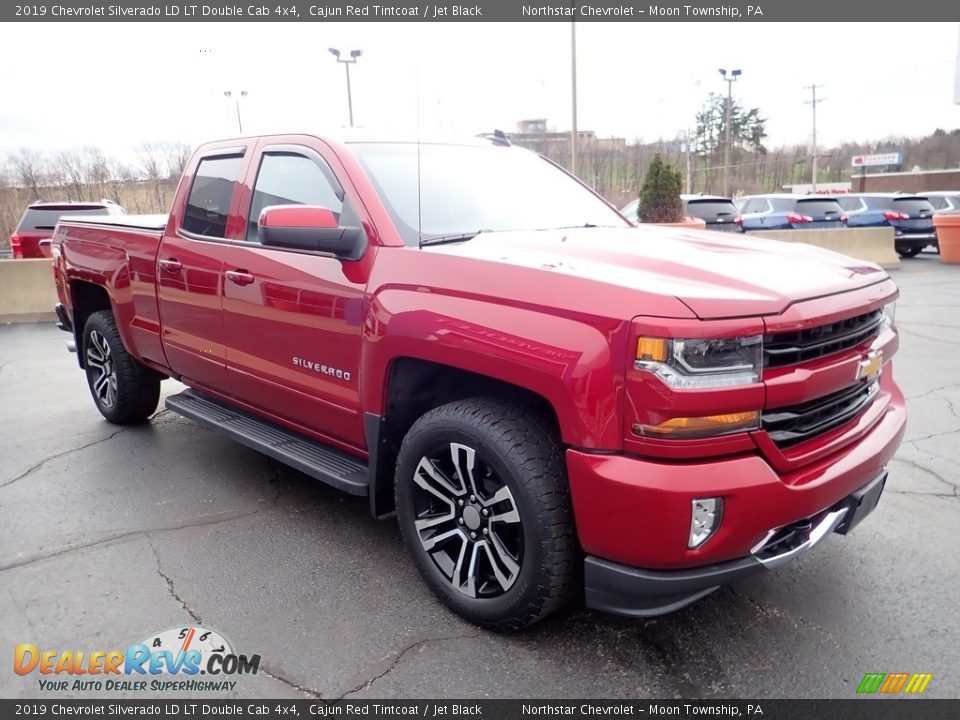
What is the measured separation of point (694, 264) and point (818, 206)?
19.0 m

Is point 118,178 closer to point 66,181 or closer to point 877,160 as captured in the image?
point 66,181

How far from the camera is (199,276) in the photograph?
4.00 metres

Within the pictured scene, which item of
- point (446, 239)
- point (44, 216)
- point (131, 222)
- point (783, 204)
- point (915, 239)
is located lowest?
point (915, 239)

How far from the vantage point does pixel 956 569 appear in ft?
10.3

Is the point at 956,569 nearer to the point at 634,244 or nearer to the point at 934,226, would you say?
the point at 634,244

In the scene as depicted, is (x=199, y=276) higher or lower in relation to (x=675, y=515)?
higher

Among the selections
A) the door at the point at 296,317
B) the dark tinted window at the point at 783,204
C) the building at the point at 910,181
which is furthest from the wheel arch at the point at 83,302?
the building at the point at 910,181

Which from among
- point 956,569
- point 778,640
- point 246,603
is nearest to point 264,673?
point 246,603

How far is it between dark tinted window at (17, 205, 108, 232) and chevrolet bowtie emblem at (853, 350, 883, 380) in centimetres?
Answer: 1265

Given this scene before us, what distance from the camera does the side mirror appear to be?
115 inches

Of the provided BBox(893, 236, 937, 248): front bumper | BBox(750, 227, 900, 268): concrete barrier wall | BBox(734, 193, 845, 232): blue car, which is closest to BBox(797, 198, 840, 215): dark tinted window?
BBox(734, 193, 845, 232): blue car

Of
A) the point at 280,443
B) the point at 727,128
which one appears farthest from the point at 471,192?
the point at 727,128

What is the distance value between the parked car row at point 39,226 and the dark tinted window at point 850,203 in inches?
782

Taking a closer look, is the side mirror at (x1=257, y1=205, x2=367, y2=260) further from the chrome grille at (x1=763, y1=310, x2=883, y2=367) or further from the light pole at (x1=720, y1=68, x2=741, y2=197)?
the light pole at (x1=720, y1=68, x2=741, y2=197)
